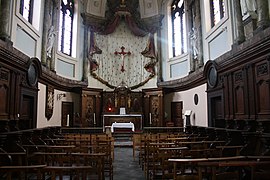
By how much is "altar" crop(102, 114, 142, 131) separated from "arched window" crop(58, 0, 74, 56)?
472 centimetres

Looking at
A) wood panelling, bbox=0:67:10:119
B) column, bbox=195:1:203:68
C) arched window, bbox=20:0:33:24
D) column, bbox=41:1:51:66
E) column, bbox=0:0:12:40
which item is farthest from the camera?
column, bbox=195:1:203:68

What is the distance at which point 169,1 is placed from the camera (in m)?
17.5

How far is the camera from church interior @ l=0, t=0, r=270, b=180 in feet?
16.8

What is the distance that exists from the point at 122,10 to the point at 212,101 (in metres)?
9.85

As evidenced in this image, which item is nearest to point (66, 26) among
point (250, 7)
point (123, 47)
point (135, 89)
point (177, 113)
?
point (123, 47)

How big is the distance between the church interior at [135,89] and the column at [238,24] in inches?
1.4

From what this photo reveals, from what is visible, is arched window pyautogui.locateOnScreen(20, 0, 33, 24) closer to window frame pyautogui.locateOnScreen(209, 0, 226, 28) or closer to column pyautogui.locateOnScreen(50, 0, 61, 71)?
column pyautogui.locateOnScreen(50, 0, 61, 71)

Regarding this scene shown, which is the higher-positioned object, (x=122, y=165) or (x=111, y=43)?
(x=111, y=43)

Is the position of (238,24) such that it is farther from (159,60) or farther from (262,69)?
(159,60)

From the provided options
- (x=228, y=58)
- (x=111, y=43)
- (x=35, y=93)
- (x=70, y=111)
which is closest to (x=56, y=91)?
(x=70, y=111)

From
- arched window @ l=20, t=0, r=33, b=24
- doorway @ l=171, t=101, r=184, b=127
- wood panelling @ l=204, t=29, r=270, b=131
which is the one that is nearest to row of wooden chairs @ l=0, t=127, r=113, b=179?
wood panelling @ l=204, t=29, r=270, b=131

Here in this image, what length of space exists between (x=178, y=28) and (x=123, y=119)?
274 inches

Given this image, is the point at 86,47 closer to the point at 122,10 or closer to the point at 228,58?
the point at 122,10

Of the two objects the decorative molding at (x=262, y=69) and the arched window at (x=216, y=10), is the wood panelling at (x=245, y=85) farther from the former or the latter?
the arched window at (x=216, y=10)
